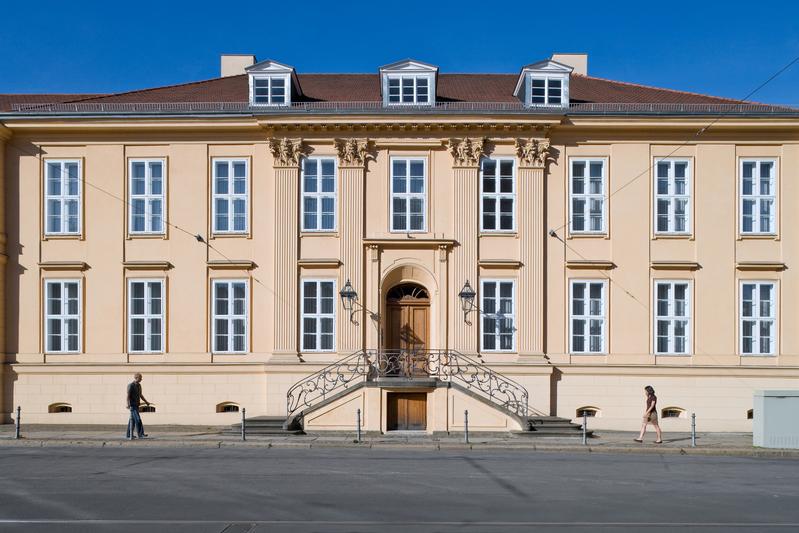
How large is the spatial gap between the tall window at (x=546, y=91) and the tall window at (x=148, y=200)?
1163 cm

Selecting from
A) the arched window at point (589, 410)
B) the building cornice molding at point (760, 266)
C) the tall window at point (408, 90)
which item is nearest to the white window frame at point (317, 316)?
the tall window at point (408, 90)

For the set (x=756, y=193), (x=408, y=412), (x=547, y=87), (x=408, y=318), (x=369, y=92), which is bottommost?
(x=408, y=412)

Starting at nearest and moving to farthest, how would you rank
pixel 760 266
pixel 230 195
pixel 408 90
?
pixel 760 266 < pixel 230 195 < pixel 408 90

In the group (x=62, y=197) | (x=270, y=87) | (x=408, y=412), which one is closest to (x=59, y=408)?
(x=62, y=197)

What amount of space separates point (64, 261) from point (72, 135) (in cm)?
388

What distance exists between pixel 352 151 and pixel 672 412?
12301 mm

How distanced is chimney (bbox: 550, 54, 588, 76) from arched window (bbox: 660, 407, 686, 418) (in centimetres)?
1313

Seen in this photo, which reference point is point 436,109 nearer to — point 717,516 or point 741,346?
point 741,346

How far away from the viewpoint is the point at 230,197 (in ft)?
91.5

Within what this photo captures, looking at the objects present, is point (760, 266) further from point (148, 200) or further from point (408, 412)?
point (148, 200)

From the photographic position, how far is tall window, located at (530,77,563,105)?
28016mm

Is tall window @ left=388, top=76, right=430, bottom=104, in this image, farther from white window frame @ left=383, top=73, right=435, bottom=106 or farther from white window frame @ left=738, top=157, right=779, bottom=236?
white window frame @ left=738, top=157, right=779, bottom=236

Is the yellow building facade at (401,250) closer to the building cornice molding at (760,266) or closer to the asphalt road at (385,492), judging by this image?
the building cornice molding at (760,266)

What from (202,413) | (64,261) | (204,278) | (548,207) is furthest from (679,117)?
(64,261)
